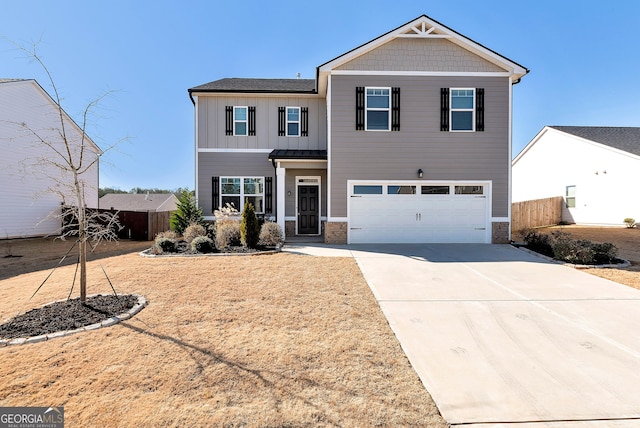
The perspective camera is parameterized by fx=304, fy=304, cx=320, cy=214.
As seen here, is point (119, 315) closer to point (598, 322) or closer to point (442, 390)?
point (442, 390)

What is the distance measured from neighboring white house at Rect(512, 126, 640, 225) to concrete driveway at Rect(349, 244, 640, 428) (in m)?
13.9

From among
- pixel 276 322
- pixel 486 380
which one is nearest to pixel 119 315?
pixel 276 322

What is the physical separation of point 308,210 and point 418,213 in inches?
183

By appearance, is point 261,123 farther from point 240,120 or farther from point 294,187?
point 294,187

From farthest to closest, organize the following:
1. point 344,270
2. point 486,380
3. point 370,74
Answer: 1. point 370,74
2. point 344,270
3. point 486,380

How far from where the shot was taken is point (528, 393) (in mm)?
2754

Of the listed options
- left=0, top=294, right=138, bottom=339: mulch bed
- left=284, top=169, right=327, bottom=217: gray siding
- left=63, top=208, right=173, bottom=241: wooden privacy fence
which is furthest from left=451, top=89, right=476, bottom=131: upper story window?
left=63, top=208, right=173, bottom=241: wooden privacy fence

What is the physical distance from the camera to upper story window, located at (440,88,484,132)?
11141 mm

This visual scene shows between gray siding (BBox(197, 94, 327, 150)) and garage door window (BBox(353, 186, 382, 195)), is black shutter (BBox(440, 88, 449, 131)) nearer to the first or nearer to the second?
Answer: garage door window (BBox(353, 186, 382, 195))

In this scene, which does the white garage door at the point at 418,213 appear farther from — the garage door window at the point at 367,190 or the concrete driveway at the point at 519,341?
the concrete driveway at the point at 519,341

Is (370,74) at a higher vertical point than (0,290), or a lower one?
higher

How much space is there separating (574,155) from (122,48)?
2448 cm

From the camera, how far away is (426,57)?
36.6 feet

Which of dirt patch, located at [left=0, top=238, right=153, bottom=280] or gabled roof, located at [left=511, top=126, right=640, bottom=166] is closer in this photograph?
dirt patch, located at [left=0, top=238, right=153, bottom=280]
